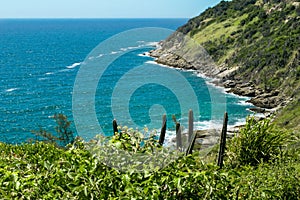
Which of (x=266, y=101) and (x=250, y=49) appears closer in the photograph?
(x=266, y=101)

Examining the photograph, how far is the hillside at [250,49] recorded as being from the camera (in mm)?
43656

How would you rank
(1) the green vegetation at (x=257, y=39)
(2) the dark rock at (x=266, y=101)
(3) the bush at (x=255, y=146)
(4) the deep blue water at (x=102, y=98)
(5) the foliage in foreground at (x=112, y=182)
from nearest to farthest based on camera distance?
1. (5) the foliage in foreground at (x=112, y=182)
2. (3) the bush at (x=255, y=146)
3. (4) the deep blue water at (x=102, y=98)
4. (2) the dark rock at (x=266, y=101)
5. (1) the green vegetation at (x=257, y=39)

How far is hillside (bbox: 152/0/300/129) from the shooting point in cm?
4366

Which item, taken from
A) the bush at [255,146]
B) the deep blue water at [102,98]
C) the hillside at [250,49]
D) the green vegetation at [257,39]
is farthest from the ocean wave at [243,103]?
the bush at [255,146]

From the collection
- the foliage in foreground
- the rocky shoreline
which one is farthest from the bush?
the rocky shoreline

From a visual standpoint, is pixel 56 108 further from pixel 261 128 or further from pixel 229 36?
pixel 261 128

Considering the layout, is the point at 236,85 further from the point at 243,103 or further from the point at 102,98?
the point at 102,98

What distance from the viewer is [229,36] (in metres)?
64.2

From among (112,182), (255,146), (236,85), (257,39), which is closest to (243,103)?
(236,85)

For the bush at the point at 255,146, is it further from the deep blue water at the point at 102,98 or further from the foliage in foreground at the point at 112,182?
the deep blue water at the point at 102,98

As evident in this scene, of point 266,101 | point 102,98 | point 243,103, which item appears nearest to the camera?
point 266,101

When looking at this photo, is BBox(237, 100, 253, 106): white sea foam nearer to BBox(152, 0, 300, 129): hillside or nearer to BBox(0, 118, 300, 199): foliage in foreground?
BBox(152, 0, 300, 129): hillside

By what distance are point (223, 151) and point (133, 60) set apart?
70334mm

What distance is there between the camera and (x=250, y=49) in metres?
56.2
